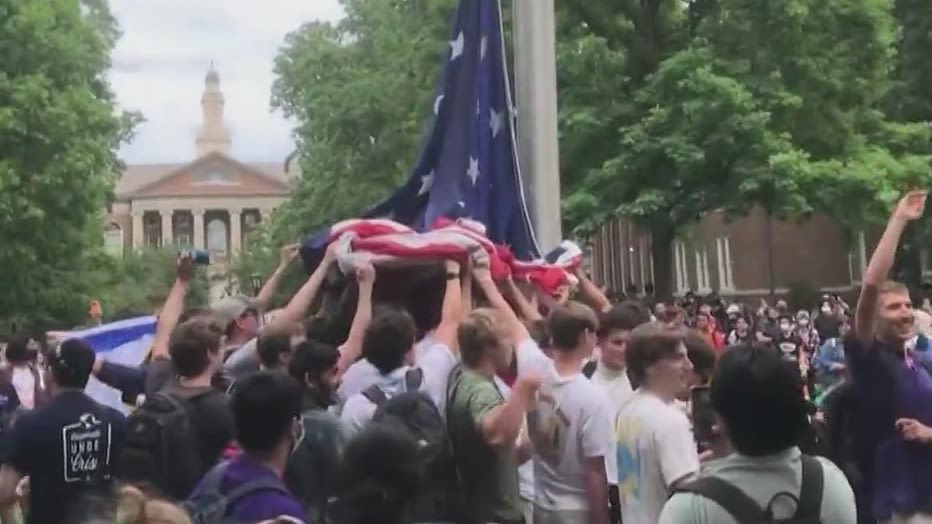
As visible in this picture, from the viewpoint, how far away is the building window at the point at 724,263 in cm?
5559

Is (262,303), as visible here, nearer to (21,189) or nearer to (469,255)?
(469,255)

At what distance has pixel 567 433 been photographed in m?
7.18

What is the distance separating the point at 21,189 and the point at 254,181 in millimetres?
110687

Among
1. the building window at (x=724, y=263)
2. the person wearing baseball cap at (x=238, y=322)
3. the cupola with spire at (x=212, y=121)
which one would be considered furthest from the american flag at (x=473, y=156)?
the cupola with spire at (x=212, y=121)

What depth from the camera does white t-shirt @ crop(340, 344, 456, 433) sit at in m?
6.77

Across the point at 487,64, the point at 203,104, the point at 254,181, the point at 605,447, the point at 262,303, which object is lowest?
the point at 605,447

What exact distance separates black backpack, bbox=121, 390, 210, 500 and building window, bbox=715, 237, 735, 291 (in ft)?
163

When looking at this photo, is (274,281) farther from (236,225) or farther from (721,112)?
(236,225)

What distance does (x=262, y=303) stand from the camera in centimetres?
1005

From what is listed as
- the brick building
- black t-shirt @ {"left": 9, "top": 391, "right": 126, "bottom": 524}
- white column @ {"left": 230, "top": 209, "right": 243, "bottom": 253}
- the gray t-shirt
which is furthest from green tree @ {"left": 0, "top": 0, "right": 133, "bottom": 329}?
white column @ {"left": 230, "top": 209, "right": 243, "bottom": 253}

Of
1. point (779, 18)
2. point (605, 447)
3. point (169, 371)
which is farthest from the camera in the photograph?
point (779, 18)

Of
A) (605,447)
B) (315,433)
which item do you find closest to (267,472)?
(315,433)

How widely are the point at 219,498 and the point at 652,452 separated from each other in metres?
1.98

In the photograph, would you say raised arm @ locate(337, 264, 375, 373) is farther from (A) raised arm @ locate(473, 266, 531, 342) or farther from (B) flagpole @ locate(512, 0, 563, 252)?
(B) flagpole @ locate(512, 0, 563, 252)
